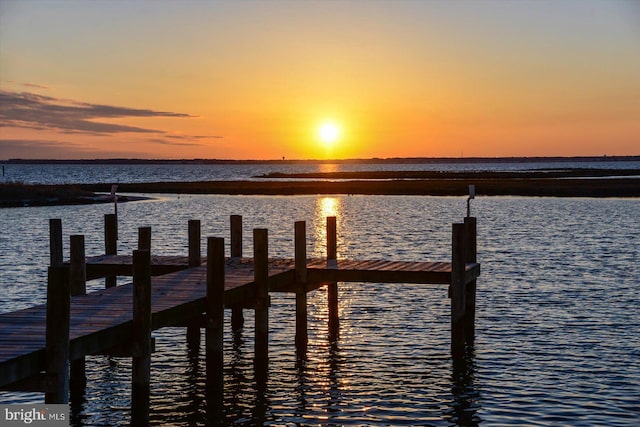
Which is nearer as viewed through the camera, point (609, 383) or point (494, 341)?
point (609, 383)

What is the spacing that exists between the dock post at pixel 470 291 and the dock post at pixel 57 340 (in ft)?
37.4

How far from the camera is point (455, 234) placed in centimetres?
1991

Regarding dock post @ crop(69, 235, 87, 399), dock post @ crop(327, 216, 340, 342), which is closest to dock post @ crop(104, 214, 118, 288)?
dock post @ crop(69, 235, 87, 399)

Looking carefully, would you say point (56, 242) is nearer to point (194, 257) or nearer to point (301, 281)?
point (194, 257)

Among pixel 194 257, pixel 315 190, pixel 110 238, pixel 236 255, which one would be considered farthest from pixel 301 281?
pixel 315 190

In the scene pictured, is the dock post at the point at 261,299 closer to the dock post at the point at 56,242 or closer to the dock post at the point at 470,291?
the dock post at the point at 56,242

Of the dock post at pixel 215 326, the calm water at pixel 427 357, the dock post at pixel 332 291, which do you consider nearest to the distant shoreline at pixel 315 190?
the calm water at pixel 427 357

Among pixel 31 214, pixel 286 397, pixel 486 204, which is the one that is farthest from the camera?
pixel 486 204

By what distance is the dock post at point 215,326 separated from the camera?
16281mm

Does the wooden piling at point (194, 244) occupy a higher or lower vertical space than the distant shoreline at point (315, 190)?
lower

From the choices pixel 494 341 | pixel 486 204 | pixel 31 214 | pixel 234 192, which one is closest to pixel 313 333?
pixel 494 341

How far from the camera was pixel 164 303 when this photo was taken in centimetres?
1594

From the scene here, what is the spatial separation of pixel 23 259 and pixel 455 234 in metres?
24.5

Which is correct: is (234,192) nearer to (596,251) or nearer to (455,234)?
(596,251)
